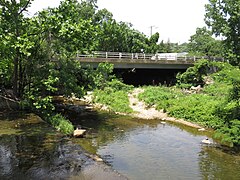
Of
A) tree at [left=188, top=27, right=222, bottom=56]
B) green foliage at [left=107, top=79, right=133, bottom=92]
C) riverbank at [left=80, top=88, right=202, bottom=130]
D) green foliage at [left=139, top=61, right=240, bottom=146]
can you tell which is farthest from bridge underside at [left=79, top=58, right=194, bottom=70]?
tree at [left=188, top=27, right=222, bottom=56]

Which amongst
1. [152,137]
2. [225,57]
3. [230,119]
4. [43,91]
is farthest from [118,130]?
[225,57]

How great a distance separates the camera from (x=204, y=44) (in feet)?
256

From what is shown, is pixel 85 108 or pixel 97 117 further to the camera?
pixel 85 108

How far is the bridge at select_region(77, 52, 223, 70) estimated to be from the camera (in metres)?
35.6

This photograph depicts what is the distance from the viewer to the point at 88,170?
37.8 feet

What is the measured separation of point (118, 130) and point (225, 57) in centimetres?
3153

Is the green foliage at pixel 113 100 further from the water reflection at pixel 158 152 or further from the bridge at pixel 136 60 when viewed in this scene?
the bridge at pixel 136 60

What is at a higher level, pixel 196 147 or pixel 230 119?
pixel 230 119

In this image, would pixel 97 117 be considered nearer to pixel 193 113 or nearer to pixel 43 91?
pixel 43 91

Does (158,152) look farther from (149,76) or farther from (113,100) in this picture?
(149,76)

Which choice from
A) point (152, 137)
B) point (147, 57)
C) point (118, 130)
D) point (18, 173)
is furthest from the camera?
point (147, 57)

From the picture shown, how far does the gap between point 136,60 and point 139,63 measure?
981 mm

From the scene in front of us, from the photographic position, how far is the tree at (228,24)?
1713 inches

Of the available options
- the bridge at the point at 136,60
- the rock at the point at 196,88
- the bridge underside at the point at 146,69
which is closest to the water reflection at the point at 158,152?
the bridge at the point at 136,60
